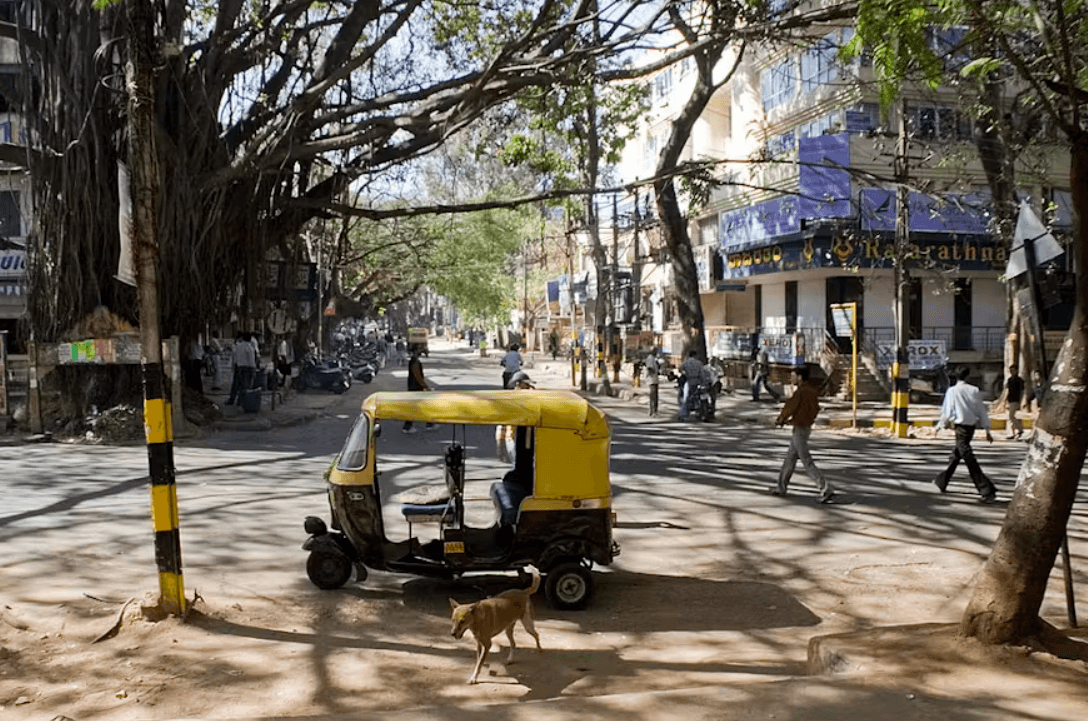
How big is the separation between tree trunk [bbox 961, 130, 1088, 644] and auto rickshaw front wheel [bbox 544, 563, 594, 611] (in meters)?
2.50

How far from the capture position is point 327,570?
695 centimetres

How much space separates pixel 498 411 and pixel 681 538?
2890 millimetres

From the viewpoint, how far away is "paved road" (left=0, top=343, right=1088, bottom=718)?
6.51 meters

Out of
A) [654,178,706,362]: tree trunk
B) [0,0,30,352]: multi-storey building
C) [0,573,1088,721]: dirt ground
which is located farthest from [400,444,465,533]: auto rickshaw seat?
[0,0,30,352]: multi-storey building

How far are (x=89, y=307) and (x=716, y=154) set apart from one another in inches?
983

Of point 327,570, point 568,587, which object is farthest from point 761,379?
point 327,570

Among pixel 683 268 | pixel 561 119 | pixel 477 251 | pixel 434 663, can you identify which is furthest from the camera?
pixel 477 251

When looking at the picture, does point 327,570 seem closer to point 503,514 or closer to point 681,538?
point 503,514

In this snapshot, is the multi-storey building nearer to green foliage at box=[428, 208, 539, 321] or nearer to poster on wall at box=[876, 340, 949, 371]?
green foliage at box=[428, 208, 539, 321]

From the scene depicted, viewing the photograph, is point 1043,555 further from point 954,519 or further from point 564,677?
point 954,519

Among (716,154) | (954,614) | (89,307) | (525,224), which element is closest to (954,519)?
(954,614)

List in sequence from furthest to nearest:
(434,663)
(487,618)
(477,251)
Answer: (477,251)
(434,663)
(487,618)

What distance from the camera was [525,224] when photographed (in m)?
46.6

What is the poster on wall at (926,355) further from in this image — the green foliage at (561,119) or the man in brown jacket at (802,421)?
the man in brown jacket at (802,421)
